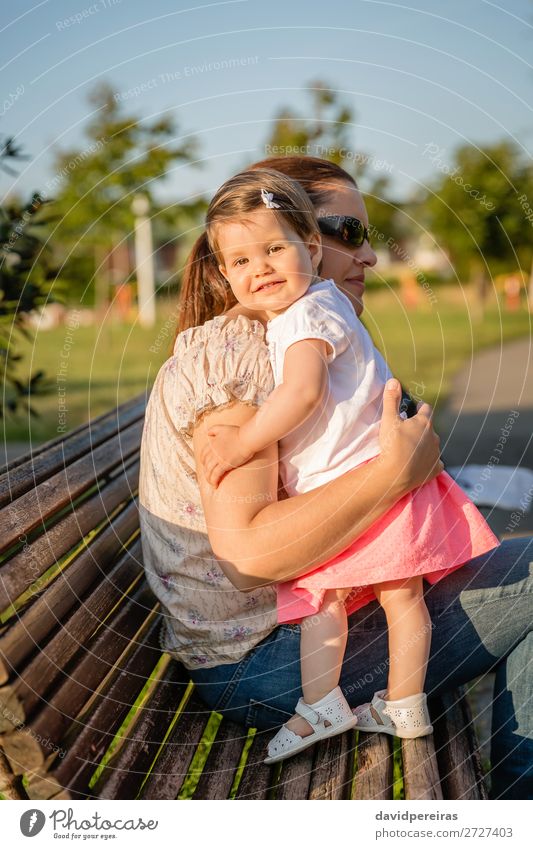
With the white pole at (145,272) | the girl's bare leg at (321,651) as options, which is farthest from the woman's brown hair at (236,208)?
the white pole at (145,272)

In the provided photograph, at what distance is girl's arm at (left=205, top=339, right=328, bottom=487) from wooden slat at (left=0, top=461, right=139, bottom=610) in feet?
1.36

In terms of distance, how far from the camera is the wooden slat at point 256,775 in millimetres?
2140

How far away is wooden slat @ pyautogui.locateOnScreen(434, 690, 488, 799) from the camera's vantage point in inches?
84.9

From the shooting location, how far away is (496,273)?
20.4 meters

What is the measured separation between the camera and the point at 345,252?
2.99m

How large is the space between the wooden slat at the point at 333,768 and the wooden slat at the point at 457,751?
0.22 m

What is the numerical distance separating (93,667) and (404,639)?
2.36ft

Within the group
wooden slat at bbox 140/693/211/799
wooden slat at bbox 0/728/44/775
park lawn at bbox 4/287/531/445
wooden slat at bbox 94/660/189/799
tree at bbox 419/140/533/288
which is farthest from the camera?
tree at bbox 419/140/533/288

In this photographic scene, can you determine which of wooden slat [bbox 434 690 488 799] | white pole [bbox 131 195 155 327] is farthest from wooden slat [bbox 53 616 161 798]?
white pole [bbox 131 195 155 327]

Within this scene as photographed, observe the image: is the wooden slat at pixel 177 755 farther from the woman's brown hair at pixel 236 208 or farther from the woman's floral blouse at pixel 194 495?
the woman's brown hair at pixel 236 208

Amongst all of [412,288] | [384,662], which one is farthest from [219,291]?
[412,288]

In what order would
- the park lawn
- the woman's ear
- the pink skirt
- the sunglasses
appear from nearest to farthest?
the pink skirt < the woman's ear < the sunglasses < the park lawn

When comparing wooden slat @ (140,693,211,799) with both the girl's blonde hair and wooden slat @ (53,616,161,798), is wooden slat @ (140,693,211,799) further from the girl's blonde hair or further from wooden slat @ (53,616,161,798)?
the girl's blonde hair
